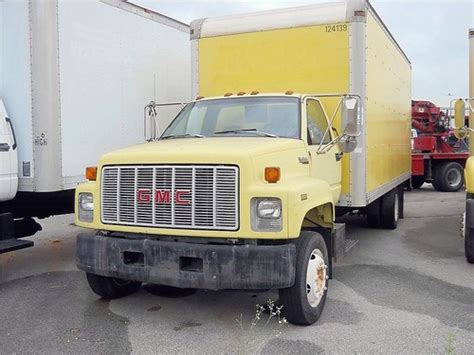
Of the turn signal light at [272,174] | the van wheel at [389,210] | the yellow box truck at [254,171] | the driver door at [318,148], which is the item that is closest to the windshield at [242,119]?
the yellow box truck at [254,171]

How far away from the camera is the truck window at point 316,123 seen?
5746mm

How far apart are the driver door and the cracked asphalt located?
50.2 inches

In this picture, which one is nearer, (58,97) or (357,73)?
(58,97)

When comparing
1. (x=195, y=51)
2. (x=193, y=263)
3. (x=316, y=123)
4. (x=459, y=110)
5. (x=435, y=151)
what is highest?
(x=195, y=51)

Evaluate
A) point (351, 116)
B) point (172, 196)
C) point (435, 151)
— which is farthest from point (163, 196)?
point (435, 151)

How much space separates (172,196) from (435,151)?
1486 centimetres

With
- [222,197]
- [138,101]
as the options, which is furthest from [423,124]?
[222,197]

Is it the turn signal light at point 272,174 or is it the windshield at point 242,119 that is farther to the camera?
the windshield at point 242,119

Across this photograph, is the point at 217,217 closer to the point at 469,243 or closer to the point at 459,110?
the point at 469,243

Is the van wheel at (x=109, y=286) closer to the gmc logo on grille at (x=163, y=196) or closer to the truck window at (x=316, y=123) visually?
the gmc logo on grille at (x=163, y=196)

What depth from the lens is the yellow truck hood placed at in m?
4.51

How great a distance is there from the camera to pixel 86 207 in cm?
513

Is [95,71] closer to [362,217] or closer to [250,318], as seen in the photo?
[250,318]

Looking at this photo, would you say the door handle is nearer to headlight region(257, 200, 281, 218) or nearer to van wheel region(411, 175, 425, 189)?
headlight region(257, 200, 281, 218)
